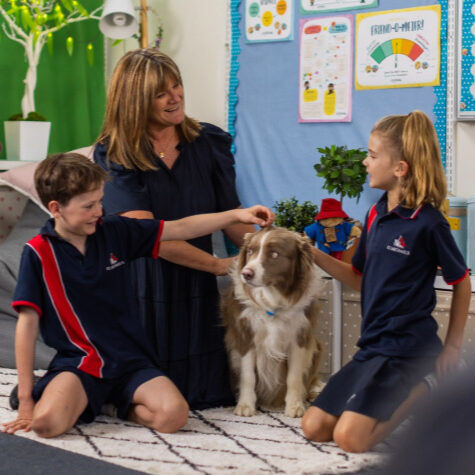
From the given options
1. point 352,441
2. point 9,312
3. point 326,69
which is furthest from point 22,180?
point 352,441

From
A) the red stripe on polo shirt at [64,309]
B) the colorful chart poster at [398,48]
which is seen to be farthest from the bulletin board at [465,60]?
the red stripe on polo shirt at [64,309]

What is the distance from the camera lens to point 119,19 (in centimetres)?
380

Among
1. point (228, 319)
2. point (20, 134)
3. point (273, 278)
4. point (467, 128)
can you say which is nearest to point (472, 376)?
point (273, 278)

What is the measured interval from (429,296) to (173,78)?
1.08 metres

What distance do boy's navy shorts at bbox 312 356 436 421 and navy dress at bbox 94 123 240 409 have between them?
19.2 inches

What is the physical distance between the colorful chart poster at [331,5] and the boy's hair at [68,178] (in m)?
1.52

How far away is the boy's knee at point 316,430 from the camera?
2.25m

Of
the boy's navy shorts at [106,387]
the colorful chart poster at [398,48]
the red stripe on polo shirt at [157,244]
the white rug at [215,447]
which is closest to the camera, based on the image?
the white rug at [215,447]

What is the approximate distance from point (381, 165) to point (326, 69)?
1.25 metres

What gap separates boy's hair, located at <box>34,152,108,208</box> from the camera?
2.32 m

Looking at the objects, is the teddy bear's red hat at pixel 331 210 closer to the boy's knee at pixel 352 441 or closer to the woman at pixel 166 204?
the woman at pixel 166 204

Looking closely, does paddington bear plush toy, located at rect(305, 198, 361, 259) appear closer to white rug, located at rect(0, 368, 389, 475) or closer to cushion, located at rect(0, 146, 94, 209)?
white rug, located at rect(0, 368, 389, 475)

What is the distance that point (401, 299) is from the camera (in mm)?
2242

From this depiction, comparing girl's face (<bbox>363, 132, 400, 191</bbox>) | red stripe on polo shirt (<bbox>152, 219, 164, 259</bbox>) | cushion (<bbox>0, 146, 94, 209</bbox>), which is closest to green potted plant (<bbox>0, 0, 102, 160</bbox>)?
cushion (<bbox>0, 146, 94, 209</bbox>)
